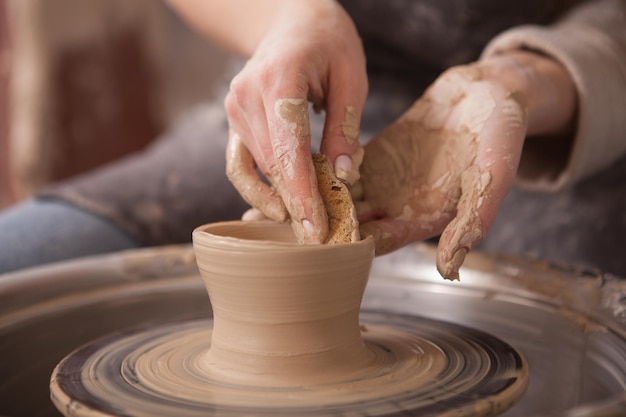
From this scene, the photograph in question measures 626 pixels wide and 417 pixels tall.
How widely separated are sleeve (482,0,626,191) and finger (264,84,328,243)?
0.59 meters

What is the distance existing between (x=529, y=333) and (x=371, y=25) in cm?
76

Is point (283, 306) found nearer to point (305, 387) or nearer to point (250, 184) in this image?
point (305, 387)

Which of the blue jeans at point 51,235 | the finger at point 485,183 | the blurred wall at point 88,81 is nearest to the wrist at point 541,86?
the finger at point 485,183

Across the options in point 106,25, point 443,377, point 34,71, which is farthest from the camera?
point 106,25

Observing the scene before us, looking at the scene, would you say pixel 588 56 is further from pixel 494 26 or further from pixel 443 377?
pixel 443 377

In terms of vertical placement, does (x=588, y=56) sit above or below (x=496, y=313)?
above

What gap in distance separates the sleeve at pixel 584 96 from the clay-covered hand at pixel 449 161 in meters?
0.19

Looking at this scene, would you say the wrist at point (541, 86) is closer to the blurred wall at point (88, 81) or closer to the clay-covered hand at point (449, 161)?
the clay-covered hand at point (449, 161)

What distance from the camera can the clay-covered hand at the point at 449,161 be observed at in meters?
0.90

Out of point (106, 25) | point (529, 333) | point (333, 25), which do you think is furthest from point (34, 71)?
point (529, 333)

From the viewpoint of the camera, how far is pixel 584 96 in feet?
4.11

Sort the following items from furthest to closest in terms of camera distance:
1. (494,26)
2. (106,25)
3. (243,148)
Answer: (106,25) → (494,26) → (243,148)

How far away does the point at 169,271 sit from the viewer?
1.22 m

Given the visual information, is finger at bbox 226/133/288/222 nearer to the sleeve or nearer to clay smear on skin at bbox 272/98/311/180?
clay smear on skin at bbox 272/98/311/180
